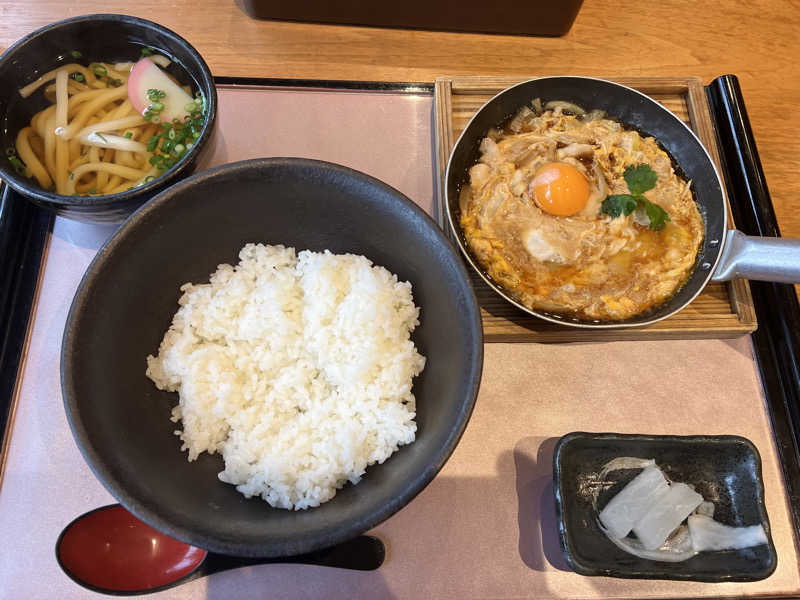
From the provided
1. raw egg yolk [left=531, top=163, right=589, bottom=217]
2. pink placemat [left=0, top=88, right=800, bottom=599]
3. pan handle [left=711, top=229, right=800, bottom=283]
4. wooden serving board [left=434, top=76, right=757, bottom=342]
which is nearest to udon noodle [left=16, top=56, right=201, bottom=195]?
pink placemat [left=0, top=88, right=800, bottom=599]

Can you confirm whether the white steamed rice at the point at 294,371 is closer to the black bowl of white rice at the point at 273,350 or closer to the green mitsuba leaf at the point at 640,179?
the black bowl of white rice at the point at 273,350

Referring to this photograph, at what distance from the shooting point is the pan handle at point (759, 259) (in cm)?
178

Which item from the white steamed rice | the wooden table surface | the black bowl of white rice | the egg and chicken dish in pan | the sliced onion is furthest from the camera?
the wooden table surface

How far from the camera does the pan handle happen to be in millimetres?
1777

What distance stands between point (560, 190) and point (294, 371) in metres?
1.14

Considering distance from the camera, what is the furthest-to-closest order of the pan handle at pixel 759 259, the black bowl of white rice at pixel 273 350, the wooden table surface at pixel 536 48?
the wooden table surface at pixel 536 48 → the pan handle at pixel 759 259 → the black bowl of white rice at pixel 273 350

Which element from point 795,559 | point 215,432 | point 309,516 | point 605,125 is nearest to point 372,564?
point 309,516

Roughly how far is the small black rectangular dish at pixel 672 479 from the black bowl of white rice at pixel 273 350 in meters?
0.51

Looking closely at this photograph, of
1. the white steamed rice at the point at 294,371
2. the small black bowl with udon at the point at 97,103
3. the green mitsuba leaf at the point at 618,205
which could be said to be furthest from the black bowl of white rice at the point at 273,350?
the green mitsuba leaf at the point at 618,205

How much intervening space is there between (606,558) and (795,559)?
0.70 meters

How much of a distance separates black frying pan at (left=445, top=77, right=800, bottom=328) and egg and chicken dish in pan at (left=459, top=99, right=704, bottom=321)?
0.04 m

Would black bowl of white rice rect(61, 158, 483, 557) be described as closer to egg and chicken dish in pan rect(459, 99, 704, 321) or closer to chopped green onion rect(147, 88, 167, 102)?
egg and chicken dish in pan rect(459, 99, 704, 321)

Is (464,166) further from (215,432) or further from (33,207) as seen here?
(33,207)

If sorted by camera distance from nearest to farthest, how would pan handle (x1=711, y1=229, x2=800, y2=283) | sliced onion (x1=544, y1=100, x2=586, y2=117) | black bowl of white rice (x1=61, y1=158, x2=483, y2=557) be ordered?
1. black bowl of white rice (x1=61, y1=158, x2=483, y2=557)
2. pan handle (x1=711, y1=229, x2=800, y2=283)
3. sliced onion (x1=544, y1=100, x2=586, y2=117)
